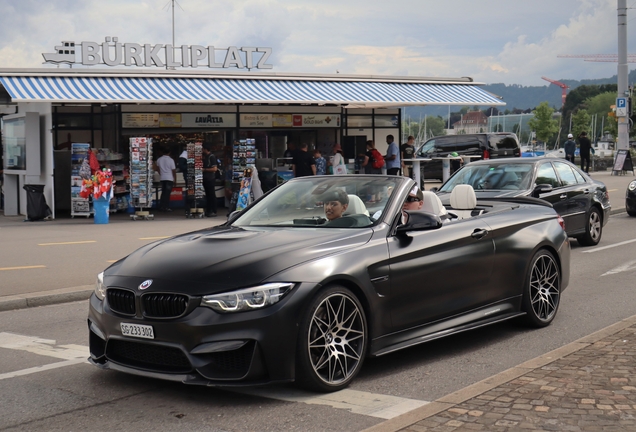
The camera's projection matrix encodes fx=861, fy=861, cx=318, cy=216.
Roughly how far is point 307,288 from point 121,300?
48.7 inches

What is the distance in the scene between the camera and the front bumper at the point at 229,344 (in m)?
5.24

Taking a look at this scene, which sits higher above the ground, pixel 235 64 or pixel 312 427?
pixel 235 64

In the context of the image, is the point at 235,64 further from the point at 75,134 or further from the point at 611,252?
the point at 611,252

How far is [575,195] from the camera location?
14.4 meters

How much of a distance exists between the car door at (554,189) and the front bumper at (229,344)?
9214mm

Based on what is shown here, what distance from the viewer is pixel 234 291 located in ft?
17.4

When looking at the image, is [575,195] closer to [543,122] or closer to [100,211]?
[100,211]

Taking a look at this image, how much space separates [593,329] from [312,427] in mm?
3896

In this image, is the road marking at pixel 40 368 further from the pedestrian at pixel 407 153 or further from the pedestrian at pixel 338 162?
the pedestrian at pixel 407 153

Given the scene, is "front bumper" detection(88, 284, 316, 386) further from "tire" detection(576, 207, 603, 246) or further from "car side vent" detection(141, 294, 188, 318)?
"tire" detection(576, 207, 603, 246)

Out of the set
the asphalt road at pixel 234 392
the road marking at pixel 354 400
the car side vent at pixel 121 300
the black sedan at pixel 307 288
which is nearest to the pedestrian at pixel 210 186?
the asphalt road at pixel 234 392

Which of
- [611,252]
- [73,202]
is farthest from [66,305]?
[73,202]

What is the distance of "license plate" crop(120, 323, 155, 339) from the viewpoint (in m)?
5.42

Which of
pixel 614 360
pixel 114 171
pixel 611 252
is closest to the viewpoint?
pixel 614 360
